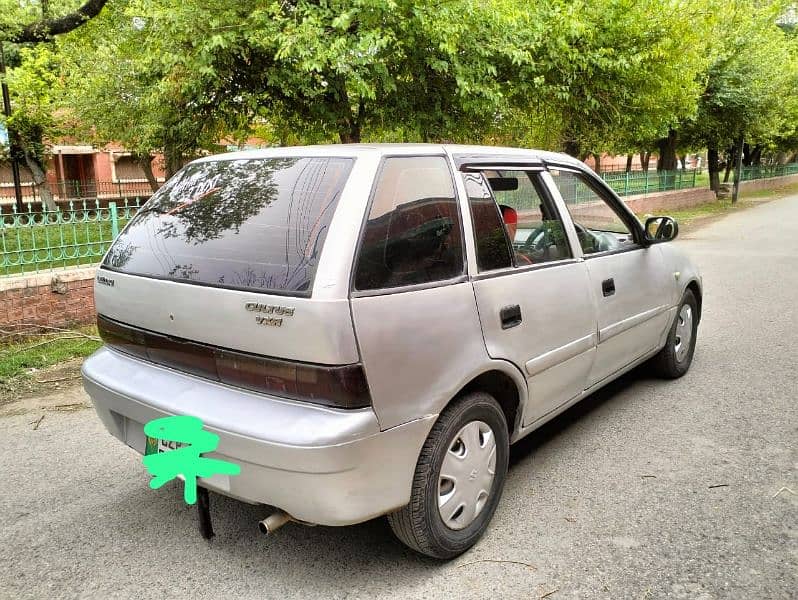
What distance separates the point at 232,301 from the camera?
2598mm

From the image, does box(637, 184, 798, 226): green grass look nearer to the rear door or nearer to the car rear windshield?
the rear door

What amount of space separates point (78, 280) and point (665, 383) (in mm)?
5618

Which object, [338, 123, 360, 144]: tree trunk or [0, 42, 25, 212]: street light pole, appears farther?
[0, 42, 25, 212]: street light pole

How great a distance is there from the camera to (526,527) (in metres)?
3.18

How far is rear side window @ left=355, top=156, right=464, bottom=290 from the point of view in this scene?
259 centimetres

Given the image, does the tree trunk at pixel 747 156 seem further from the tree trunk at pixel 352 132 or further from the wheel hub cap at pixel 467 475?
the wheel hub cap at pixel 467 475

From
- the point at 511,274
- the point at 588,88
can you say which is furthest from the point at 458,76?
the point at 511,274

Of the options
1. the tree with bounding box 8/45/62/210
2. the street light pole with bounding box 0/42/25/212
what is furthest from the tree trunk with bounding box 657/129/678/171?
the street light pole with bounding box 0/42/25/212

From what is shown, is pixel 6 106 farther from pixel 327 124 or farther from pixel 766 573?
pixel 766 573

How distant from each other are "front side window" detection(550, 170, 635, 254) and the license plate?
244 cm

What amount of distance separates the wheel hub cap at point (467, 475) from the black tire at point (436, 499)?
Result: 0.03 meters

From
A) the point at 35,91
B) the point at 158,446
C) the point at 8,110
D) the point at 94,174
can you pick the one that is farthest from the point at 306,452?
the point at 94,174

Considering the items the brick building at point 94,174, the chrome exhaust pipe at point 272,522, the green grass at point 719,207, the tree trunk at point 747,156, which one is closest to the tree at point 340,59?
the chrome exhaust pipe at point 272,522

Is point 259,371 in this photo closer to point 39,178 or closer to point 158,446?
point 158,446
